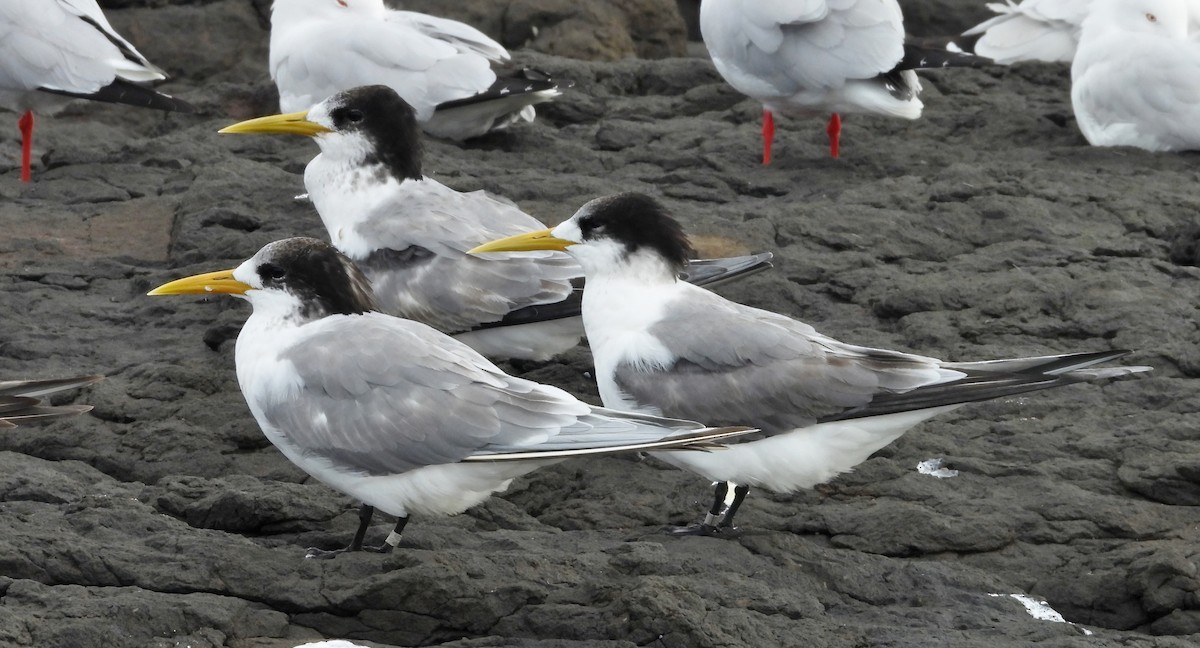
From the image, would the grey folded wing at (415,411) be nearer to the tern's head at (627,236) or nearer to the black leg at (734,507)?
the black leg at (734,507)

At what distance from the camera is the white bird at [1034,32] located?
32.9 feet

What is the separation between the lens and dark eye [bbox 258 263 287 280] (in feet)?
16.8

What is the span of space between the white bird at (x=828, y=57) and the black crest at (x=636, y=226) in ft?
11.3

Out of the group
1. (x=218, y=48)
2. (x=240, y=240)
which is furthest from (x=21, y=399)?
(x=218, y=48)

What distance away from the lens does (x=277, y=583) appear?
14.8 ft

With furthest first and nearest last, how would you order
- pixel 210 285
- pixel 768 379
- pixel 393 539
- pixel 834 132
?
pixel 834 132 < pixel 210 285 < pixel 768 379 < pixel 393 539

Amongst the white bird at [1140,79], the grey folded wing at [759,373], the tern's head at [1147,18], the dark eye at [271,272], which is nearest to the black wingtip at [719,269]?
the grey folded wing at [759,373]

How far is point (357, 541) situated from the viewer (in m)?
4.85

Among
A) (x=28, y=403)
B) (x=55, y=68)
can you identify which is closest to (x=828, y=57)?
(x=55, y=68)

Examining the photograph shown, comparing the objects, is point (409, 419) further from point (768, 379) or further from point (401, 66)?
point (401, 66)

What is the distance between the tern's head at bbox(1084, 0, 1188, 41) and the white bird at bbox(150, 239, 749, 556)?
547 centimetres

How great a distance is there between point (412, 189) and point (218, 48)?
5831 millimetres

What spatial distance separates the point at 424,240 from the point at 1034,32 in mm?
5399

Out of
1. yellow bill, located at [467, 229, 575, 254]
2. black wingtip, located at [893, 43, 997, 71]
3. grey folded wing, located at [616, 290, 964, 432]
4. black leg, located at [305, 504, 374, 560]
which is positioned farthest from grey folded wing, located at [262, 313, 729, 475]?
black wingtip, located at [893, 43, 997, 71]
